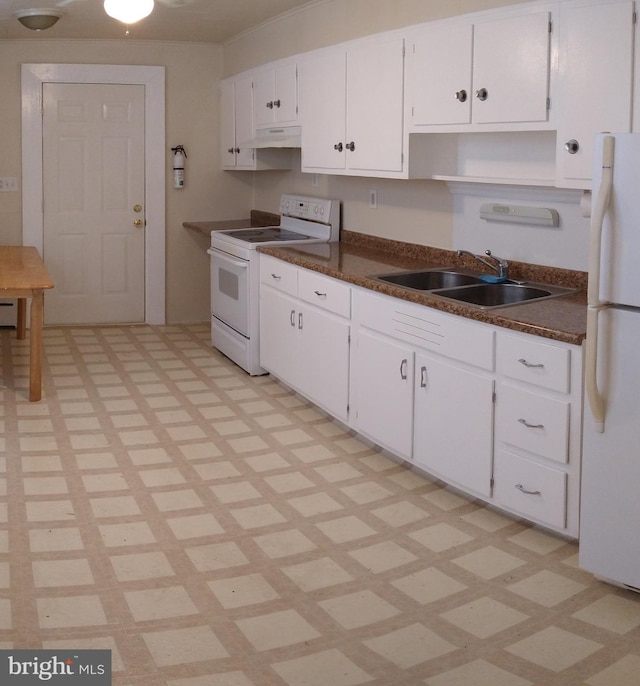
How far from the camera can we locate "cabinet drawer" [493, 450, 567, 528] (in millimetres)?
3219

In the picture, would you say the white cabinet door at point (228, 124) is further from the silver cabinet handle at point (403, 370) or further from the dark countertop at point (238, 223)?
the silver cabinet handle at point (403, 370)

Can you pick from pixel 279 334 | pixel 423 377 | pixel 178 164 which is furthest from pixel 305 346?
pixel 178 164

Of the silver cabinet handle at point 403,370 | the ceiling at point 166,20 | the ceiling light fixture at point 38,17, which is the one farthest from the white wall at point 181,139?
the silver cabinet handle at point 403,370

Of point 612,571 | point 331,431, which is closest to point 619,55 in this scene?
point 612,571

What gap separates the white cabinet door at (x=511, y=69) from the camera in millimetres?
3479

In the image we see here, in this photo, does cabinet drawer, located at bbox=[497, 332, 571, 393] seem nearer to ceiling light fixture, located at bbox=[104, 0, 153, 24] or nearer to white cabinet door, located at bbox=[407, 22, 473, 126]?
white cabinet door, located at bbox=[407, 22, 473, 126]

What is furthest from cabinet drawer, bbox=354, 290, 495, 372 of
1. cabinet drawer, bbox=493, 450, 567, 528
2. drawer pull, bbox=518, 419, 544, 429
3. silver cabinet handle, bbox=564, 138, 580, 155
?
silver cabinet handle, bbox=564, 138, 580, 155

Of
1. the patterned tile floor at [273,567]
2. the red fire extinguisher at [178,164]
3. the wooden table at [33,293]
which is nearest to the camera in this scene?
the patterned tile floor at [273,567]

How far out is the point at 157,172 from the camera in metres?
7.24

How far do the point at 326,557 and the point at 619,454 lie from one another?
1.08 metres

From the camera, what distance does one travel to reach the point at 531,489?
3.32m

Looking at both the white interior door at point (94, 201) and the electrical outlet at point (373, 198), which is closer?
the electrical outlet at point (373, 198)

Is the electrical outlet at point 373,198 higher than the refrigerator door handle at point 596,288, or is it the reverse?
the electrical outlet at point 373,198

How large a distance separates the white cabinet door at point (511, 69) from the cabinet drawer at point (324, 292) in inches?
43.9
